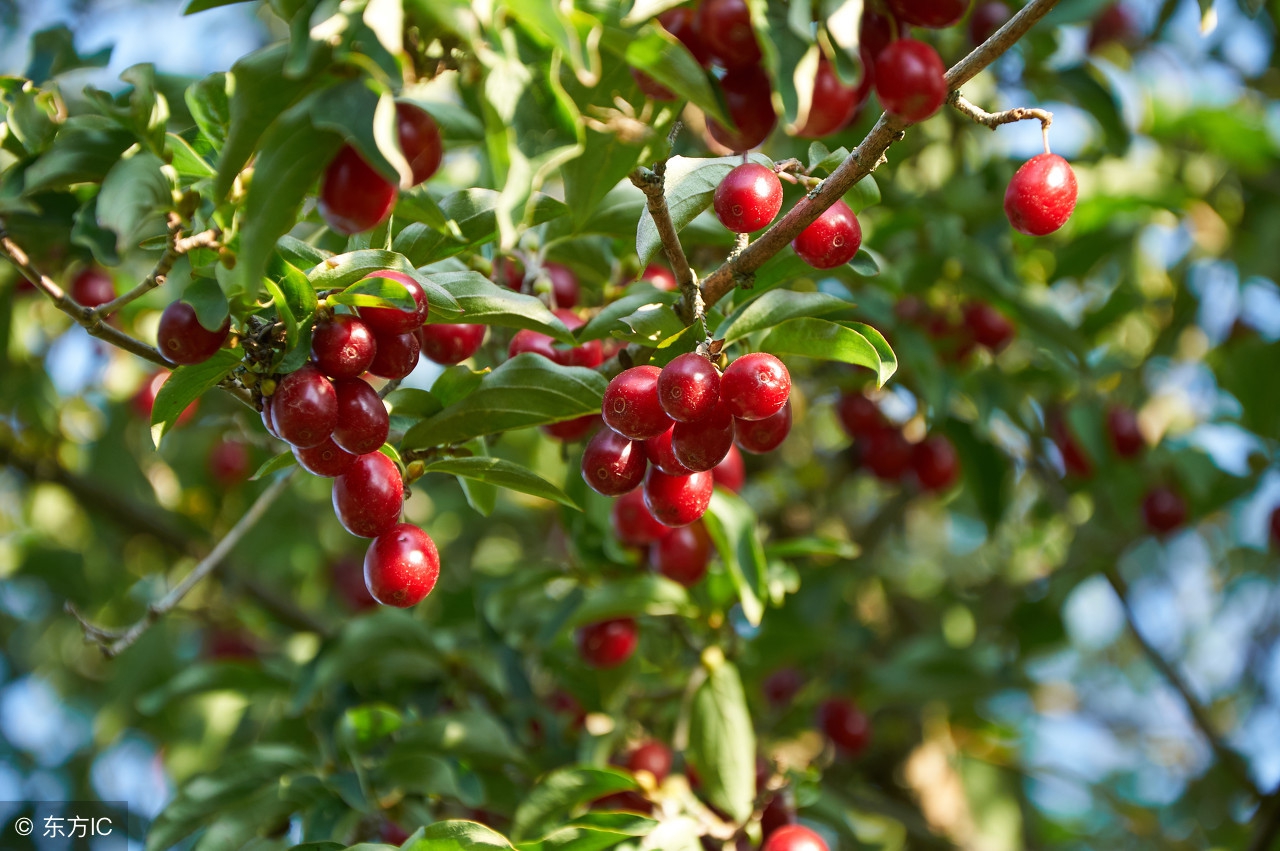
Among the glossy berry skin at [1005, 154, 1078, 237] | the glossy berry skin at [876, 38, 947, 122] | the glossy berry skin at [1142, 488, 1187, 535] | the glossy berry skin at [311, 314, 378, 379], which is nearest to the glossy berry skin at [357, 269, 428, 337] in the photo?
the glossy berry skin at [311, 314, 378, 379]

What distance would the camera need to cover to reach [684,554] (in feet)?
8.05

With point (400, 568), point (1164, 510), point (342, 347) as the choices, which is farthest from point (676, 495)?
point (1164, 510)

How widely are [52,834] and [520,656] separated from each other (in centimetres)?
170

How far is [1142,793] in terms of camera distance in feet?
17.1

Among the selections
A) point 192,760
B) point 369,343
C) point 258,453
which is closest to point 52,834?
point 192,760

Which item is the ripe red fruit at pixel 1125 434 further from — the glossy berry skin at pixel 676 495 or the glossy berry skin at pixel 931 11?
the glossy berry skin at pixel 931 11

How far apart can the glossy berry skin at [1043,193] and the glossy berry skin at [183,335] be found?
109cm

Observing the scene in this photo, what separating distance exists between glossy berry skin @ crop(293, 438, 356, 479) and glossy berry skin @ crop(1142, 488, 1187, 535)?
9.07ft

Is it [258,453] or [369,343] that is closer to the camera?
[369,343]

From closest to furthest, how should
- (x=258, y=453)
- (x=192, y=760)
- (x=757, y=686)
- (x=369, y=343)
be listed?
(x=369, y=343) < (x=192, y=760) < (x=757, y=686) < (x=258, y=453)

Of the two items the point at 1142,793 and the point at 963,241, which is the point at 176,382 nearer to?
the point at 963,241

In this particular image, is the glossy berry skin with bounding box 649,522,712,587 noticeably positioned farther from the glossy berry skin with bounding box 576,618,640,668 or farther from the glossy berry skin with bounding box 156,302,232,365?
the glossy berry skin with bounding box 156,302,232,365

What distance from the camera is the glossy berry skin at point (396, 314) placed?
144cm

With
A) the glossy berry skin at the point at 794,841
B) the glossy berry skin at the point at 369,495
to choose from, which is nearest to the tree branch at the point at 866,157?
the glossy berry skin at the point at 369,495
